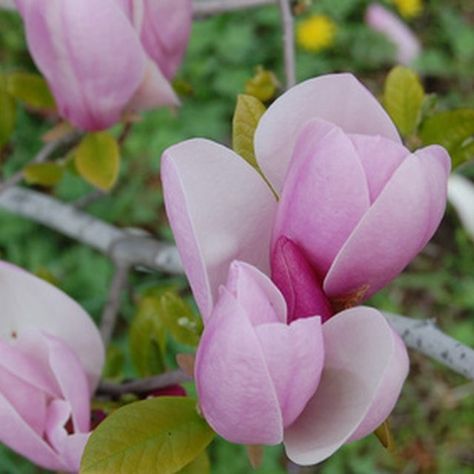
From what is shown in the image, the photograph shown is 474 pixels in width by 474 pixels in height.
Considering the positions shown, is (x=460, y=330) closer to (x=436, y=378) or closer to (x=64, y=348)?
(x=436, y=378)

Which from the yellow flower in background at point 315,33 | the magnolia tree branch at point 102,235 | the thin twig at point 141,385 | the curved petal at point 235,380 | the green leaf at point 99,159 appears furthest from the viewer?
the yellow flower in background at point 315,33

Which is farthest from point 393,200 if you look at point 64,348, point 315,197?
point 64,348

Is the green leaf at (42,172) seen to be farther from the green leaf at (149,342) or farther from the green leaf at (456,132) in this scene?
the green leaf at (456,132)

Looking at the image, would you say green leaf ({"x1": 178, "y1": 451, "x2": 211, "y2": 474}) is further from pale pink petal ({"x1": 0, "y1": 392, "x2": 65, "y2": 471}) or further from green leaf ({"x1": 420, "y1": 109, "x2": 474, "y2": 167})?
green leaf ({"x1": 420, "y1": 109, "x2": 474, "y2": 167})

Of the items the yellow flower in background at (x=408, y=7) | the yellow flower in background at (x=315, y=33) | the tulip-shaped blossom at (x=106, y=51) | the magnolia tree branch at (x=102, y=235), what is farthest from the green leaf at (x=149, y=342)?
the yellow flower in background at (x=408, y=7)

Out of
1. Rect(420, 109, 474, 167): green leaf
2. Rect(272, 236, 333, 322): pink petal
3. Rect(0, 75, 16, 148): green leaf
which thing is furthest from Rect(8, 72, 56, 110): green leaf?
Rect(272, 236, 333, 322): pink petal

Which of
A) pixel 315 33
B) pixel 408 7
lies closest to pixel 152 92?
pixel 315 33
